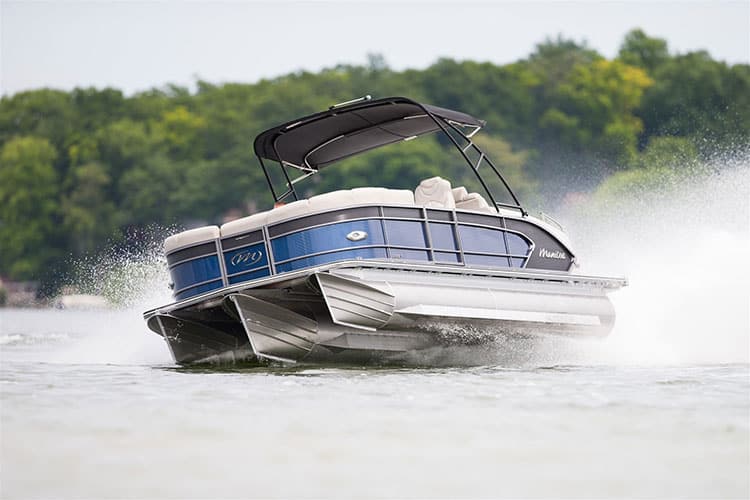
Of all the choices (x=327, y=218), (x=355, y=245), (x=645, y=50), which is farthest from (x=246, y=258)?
(x=645, y=50)

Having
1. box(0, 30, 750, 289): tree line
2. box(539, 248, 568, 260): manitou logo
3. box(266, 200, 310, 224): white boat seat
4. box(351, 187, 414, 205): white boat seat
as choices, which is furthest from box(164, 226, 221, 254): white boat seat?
box(0, 30, 750, 289): tree line

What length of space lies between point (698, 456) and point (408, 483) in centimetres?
217

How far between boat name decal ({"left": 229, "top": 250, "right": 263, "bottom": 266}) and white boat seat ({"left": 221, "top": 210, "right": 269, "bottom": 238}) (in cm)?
25

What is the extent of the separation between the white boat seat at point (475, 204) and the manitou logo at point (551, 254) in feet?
3.08

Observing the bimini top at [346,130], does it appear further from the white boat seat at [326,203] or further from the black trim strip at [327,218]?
the black trim strip at [327,218]

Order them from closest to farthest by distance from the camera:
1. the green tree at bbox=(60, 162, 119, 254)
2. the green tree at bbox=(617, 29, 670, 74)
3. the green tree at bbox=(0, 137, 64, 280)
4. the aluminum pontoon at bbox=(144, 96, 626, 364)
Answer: the aluminum pontoon at bbox=(144, 96, 626, 364) → the green tree at bbox=(60, 162, 119, 254) → the green tree at bbox=(0, 137, 64, 280) → the green tree at bbox=(617, 29, 670, 74)

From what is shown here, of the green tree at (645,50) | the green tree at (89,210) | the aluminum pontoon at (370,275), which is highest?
the green tree at (645,50)

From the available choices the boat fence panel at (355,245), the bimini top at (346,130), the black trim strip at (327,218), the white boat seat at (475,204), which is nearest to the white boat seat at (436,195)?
the boat fence panel at (355,245)

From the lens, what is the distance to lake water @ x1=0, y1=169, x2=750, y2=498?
773 cm

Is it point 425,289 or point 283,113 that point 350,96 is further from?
point 425,289

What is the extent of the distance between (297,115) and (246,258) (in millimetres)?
60949

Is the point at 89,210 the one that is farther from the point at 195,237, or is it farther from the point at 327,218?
the point at 327,218

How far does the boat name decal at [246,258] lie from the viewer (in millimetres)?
14250

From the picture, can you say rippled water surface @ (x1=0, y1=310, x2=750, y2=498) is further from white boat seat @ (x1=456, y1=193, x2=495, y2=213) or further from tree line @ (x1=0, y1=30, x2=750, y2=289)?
tree line @ (x1=0, y1=30, x2=750, y2=289)
